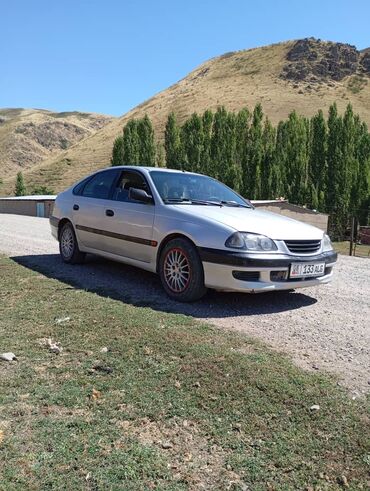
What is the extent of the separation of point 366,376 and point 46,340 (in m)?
2.57

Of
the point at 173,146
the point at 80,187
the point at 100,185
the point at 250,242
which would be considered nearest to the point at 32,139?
the point at 173,146

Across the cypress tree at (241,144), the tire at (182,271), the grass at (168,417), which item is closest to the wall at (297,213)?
the cypress tree at (241,144)

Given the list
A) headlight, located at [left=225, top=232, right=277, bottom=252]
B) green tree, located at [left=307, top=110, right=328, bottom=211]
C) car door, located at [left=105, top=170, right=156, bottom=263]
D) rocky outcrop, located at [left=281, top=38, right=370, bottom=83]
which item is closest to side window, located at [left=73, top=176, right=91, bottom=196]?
car door, located at [left=105, top=170, right=156, bottom=263]

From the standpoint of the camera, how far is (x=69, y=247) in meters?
7.68

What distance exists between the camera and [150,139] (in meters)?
50.2

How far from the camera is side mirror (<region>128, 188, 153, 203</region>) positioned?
6.02 meters

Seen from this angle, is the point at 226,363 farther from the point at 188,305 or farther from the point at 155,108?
the point at 155,108

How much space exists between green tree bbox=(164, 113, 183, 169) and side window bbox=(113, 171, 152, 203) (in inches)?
1639

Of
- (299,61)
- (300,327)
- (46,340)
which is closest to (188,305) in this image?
(300,327)

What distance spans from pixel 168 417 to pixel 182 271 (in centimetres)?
268

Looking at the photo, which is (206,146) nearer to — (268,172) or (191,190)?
(268,172)

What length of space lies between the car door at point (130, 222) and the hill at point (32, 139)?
387ft

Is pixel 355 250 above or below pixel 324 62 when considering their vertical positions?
below

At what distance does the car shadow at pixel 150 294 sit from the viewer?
5203mm
